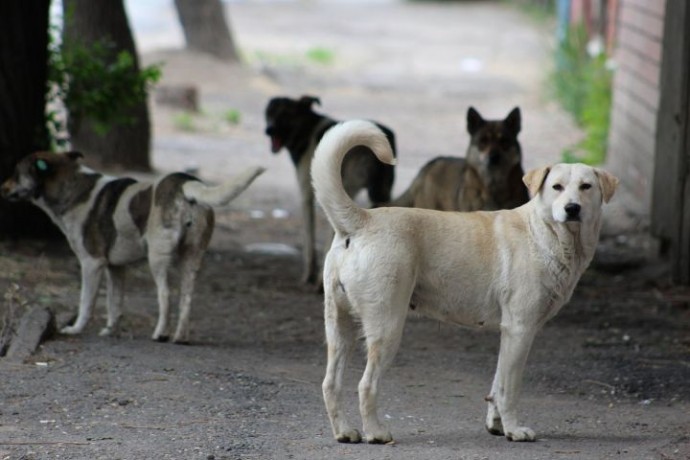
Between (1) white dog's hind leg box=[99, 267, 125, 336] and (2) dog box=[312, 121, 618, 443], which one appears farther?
(1) white dog's hind leg box=[99, 267, 125, 336]

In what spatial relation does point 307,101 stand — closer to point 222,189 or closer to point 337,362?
point 222,189

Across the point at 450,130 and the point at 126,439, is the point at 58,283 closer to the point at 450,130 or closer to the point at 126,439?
the point at 126,439

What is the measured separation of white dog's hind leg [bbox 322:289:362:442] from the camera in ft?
18.3

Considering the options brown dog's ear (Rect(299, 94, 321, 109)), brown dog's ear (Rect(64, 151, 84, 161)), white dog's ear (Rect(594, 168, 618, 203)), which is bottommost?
brown dog's ear (Rect(299, 94, 321, 109))

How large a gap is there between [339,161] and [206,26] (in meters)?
20.7

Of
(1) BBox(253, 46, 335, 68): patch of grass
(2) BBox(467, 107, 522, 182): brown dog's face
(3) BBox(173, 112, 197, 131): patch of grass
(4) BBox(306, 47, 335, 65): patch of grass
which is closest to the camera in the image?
(2) BBox(467, 107, 522, 182): brown dog's face

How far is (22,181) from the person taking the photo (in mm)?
7910

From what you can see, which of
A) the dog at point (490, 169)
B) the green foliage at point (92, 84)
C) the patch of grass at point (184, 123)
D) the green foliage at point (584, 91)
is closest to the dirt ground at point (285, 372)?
the dog at point (490, 169)

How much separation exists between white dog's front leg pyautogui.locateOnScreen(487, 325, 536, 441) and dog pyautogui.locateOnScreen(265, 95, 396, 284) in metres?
4.48

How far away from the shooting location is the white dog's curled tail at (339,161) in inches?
215

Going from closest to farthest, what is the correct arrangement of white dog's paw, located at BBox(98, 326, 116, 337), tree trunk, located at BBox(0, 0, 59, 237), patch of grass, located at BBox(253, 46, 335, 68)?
white dog's paw, located at BBox(98, 326, 116, 337) < tree trunk, located at BBox(0, 0, 59, 237) < patch of grass, located at BBox(253, 46, 335, 68)

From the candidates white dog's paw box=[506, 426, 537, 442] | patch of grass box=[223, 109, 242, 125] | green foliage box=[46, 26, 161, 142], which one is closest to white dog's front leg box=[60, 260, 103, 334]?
green foliage box=[46, 26, 161, 142]

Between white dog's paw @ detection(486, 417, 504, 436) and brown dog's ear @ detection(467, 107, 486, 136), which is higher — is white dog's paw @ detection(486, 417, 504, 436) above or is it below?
below

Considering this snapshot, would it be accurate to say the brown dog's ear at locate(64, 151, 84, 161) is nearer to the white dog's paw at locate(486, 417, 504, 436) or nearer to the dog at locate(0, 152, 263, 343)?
the dog at locate(0, 152, 263, 343)
